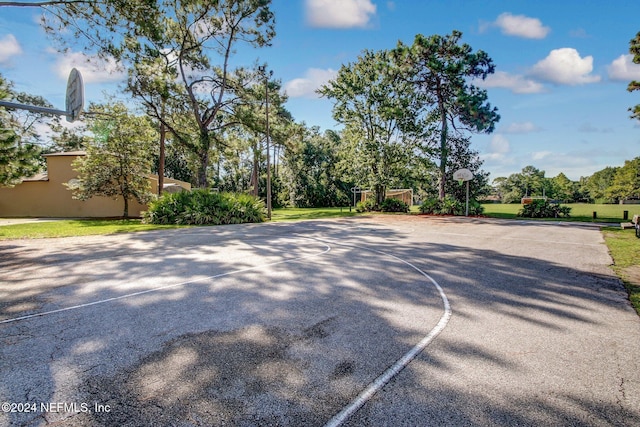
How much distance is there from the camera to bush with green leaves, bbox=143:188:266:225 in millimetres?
15266

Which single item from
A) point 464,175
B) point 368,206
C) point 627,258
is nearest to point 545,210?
point 464,175

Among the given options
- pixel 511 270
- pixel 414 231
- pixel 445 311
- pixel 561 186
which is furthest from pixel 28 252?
pixel 561 186

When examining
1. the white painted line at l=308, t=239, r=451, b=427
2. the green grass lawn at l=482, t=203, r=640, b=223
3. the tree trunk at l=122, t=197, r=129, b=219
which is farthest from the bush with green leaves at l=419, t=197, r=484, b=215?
the tree trunk at l=122, t=197, r=129, b=219

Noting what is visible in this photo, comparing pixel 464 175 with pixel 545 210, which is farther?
pixel 464 175

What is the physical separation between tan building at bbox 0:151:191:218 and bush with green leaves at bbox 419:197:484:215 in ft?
64.5

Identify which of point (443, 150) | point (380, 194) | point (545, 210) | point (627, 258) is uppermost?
point (443, 150)

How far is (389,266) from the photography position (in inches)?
265

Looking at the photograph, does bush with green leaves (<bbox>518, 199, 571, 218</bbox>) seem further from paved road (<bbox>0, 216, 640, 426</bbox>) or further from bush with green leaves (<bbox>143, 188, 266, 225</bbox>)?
bush with green leaves (<bbox>143, 188, 266, 225</bbox>)

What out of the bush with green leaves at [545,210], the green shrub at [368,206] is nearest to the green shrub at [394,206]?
the green shrub at [368,206]

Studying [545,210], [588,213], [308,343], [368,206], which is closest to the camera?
[308,343]

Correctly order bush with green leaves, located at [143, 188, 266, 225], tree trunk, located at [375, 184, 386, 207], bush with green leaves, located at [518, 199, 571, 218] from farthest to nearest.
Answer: tree trunk, located at [375, 184, 386, 207], bush with green leaves, located at [518, 199, 571, 218], bush with green leaves, located at [143, 188, 266, 225]

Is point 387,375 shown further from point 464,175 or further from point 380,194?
point 380,194

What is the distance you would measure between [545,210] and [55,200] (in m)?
32.0

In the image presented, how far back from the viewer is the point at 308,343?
323cm
